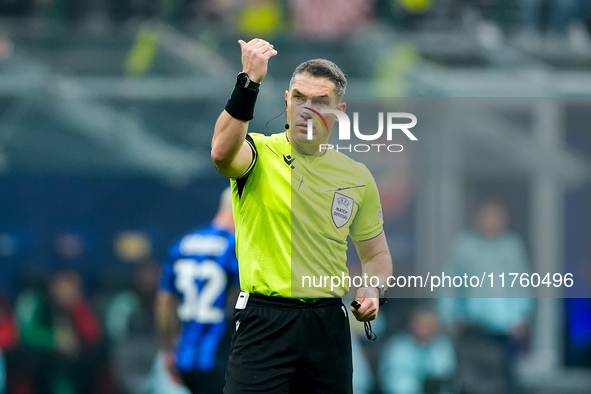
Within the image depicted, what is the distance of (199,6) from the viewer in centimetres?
1073

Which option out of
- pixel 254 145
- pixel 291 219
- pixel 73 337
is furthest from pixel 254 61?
pixel 73 337

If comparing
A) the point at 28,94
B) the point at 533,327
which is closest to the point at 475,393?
the point at 533,327

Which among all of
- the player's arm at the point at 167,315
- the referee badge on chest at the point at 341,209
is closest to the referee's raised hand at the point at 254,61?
the referee badge on chest at the point at 341,209

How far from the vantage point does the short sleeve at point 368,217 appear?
3809 millimetres

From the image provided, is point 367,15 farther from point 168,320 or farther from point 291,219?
point 291,219

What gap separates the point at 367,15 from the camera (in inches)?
407

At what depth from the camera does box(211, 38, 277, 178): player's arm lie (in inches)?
130

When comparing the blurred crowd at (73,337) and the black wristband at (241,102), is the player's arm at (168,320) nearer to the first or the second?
the blurred crowd at (73,337)

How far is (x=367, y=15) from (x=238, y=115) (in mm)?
7262

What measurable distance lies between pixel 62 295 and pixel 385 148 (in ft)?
14.2

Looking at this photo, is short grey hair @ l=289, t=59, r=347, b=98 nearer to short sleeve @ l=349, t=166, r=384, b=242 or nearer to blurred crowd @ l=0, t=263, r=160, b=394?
short sleeve @ l=349, t=166, r=384, b=242

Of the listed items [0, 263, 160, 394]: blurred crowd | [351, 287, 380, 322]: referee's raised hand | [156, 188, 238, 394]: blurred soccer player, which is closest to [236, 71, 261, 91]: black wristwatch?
[351, 287, 380, 322]: referee's raised hand

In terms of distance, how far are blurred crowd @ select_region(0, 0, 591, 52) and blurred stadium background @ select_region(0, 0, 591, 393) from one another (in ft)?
0.78

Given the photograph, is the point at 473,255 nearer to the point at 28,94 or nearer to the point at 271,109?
the point at 271,109
